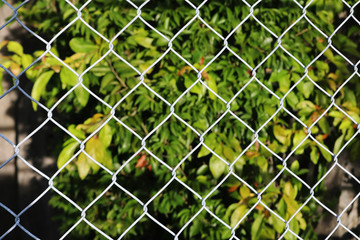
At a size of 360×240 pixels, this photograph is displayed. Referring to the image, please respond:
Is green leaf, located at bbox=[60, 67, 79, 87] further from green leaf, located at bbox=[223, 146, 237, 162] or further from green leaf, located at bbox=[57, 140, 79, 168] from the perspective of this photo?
green leaf, located at bbox=[223, 146, 237, 162]

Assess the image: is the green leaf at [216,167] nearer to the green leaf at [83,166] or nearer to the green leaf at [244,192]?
the green leaf at [244,192]

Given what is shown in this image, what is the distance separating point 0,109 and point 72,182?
3.35 ft

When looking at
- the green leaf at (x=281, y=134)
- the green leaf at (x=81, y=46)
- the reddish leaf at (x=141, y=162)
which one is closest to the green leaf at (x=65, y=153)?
the green leaf at (x=81, y=46)

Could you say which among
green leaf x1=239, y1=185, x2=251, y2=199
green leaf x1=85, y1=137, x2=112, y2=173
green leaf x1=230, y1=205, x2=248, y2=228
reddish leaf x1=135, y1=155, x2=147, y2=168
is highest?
green leaf x1=239, y1=185, x2=251, y2=199

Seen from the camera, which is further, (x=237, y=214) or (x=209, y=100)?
(x=209, y=100)

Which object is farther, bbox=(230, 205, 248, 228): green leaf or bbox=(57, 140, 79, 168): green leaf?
bbox=(230, 205, 248, 228): green leaf

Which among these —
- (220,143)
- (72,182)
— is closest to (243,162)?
(220,143)

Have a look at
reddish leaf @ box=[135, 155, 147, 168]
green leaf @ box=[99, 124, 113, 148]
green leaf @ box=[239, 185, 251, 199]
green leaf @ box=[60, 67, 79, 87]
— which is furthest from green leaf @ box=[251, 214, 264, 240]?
green leaf @ box=[60, 67, 79, 87]

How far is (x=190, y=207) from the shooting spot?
1.90 meters

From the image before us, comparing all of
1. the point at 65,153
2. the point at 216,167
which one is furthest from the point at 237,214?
the point at 65,153

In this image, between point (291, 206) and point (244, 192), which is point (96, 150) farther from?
point (291, 206)

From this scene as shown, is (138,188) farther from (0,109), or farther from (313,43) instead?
(0,109)

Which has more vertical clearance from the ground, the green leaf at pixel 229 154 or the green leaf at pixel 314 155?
the green leaf at pixel 314 155

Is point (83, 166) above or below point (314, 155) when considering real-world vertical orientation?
below
